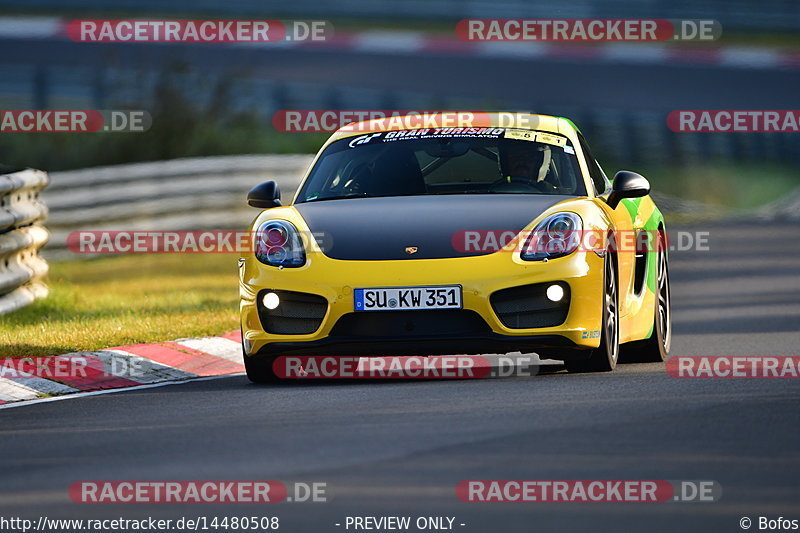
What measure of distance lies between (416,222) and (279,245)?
29.0 inches

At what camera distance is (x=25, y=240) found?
13344 millimetres

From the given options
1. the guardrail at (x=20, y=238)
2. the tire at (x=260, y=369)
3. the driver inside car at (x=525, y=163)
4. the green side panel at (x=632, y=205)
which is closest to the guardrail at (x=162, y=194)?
the guardrail at (x=20, y=238)

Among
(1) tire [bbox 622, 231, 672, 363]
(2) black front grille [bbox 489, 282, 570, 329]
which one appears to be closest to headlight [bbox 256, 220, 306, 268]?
(2) black front grille [bbox 489, 282, 570, 329]

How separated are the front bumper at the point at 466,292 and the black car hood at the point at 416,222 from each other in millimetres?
73

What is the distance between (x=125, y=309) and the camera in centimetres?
1412

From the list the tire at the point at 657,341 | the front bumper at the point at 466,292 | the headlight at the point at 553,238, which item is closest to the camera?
the front bumper at the point at 466,292

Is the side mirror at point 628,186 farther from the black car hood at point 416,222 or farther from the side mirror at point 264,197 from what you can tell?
the side mirror at point 264,197

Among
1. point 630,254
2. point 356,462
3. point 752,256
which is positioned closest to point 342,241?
point 630,254

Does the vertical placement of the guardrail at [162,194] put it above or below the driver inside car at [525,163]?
above

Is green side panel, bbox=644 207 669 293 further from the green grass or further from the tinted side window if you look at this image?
the green grass

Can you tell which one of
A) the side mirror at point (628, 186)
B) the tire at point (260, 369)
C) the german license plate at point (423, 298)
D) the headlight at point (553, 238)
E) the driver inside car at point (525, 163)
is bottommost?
the tire at point (260, 369)

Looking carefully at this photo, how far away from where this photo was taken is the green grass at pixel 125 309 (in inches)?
461

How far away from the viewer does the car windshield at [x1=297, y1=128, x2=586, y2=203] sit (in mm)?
10312

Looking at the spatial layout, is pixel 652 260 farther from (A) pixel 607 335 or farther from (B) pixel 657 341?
(A) pixel 607 335
